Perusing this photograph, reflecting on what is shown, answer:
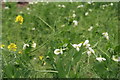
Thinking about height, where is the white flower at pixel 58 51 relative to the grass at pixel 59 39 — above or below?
above

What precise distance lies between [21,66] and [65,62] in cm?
23

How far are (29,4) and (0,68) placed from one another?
2755 mm

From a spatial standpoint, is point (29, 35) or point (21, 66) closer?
point (21, 66)

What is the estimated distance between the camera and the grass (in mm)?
1591

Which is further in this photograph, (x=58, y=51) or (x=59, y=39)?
(x=59, y=39)

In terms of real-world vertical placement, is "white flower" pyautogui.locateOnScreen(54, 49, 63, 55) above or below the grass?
above

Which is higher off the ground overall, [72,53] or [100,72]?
[72,53]

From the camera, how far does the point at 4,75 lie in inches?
65.2

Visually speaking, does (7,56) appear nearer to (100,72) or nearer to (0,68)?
(0,68)

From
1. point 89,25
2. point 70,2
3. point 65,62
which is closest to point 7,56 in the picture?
point 65,62

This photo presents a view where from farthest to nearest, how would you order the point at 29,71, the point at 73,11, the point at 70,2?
the point at 70,2
the point at 73,11
the point at 29,71

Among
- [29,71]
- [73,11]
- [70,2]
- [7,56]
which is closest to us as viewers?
[29,71]

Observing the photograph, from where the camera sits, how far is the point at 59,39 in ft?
6.82

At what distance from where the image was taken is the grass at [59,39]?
159 cm
